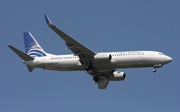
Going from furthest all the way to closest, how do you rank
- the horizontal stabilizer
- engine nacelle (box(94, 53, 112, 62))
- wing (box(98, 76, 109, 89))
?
1. wing (box(98, 76, 109, 89))
2. the horizontal stabilizer
3. engine nacelle (box(94, 53, 112, 62))

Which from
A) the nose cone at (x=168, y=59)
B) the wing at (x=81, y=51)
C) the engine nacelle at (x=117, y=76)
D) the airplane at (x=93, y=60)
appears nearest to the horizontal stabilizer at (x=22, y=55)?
the airplane at (x=93, y=60)

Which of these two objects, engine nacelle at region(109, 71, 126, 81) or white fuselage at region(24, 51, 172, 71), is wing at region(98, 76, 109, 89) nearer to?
engine nacelle at region(109, 71, 126, 81)

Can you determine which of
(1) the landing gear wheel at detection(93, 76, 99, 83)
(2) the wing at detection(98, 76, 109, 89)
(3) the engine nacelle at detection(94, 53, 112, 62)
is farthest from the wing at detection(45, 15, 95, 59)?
(2) the wing at detection(98, 76, 109, 89)

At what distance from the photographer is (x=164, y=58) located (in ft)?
208

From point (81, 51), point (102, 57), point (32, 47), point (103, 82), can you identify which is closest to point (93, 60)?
point (102, 57)

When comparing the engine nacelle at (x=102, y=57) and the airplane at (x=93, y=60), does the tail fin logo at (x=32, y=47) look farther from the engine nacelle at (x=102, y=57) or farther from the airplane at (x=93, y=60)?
the engine nacelle at (x=102, y=57)

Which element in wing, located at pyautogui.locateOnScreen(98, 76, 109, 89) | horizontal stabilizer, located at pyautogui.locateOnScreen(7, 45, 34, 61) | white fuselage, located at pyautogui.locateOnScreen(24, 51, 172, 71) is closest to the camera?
white fuselage, located at pyautogui.locateOnScreen(24, 51, 172, 71)

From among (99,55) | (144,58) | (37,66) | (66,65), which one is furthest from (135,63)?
(37,66)

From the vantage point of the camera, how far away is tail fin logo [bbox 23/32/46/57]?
70.9 meters

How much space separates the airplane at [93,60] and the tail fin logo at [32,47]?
0.81 metres

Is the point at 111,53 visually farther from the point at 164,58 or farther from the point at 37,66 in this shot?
the point at 37,66

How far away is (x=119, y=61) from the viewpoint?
62562 millimetres

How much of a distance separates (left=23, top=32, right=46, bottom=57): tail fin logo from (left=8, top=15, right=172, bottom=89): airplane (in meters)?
0.81

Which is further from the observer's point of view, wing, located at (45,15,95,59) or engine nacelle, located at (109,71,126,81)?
engine nacelle, located at (109,71,126,81)
